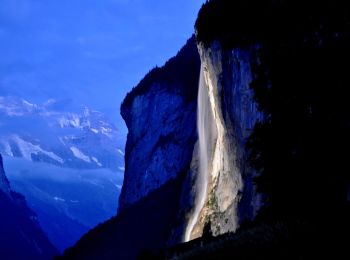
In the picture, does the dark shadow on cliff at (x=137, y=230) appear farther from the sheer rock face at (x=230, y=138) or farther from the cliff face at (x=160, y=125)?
the sheer rock face at (x=230, y=138)

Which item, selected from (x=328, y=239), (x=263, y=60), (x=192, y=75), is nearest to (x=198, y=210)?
(x=263, y=60)

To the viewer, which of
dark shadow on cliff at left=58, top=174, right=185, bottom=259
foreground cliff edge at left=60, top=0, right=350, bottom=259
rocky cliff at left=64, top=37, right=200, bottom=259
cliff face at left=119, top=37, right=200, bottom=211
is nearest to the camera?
foreground cliff edge at left=60, top=0, right=350, bottom=259

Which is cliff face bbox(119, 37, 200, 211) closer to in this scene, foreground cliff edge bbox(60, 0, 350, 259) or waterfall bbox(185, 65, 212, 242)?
foreground cliff edge bbox(60, 0, 350, 259)

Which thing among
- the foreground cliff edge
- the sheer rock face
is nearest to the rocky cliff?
the foreground cliff edge

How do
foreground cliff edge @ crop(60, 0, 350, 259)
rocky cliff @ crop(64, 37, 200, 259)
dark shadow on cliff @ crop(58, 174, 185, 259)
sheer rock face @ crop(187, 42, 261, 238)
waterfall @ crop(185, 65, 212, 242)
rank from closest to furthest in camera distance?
foreground cliff edge @ crop(60, 0, 350, 259)
sheer rock face @ crop(187, 42, 261, 238)
waterfall @ crop(185, 65, 212, 242)
dark shadow on cliff @ crop(58, 174, 185, 259)
rocky cliff @ crop(64, 37, 200, 259)

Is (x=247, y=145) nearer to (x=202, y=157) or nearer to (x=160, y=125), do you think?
(x=202, y=157)

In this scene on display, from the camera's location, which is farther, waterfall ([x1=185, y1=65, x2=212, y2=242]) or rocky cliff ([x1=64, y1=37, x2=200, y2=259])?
rocky cliff ([x1=64, y1=37, x2=200, y2=259])

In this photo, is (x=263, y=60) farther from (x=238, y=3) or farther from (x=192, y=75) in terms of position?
(x=192, y=75)
